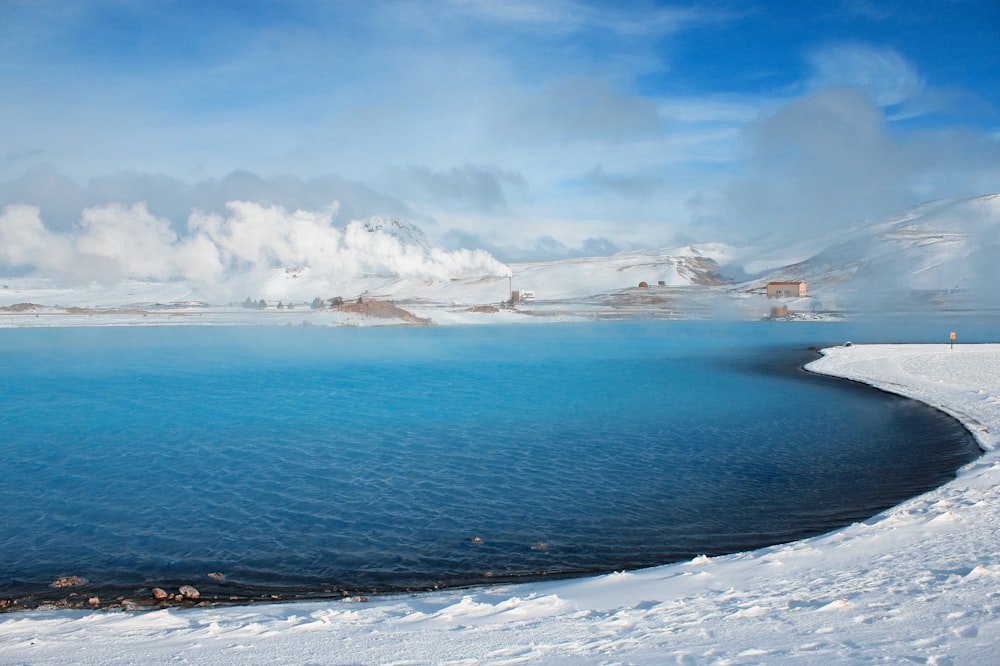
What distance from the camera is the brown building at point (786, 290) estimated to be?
88.1 meters

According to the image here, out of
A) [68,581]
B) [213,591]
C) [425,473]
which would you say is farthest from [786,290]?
[68,581]

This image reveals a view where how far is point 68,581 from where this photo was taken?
20.0ft

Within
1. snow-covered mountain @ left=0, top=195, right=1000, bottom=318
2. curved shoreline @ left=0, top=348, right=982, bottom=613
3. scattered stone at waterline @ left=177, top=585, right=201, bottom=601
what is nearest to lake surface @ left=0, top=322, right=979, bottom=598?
curved shoreline @ left=0, top=348, right=982, bottom=613

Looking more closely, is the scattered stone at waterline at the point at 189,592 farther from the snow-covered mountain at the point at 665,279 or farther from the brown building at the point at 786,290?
the brown building at the point at 786,290

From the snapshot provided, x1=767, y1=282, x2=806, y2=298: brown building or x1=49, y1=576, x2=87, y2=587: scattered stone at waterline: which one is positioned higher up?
x1=767, y1=282, x2=806, y2=298: brown building

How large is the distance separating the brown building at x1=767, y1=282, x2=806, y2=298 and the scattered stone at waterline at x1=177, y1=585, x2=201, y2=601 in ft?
292

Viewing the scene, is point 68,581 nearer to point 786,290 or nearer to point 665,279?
point 786,290

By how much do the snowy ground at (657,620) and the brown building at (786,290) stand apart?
3418 inches

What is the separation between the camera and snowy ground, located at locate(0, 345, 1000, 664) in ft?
13.5

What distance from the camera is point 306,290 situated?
9038 cm

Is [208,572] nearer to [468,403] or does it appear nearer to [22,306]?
[468,403]

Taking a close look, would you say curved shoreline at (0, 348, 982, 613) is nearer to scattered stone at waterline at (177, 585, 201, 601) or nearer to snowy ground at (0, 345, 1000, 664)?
scattered stone at waterline at (177, 585, 201, 601)

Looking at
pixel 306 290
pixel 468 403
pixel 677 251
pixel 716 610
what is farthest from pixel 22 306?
pixel 677 251

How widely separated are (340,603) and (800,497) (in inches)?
227
